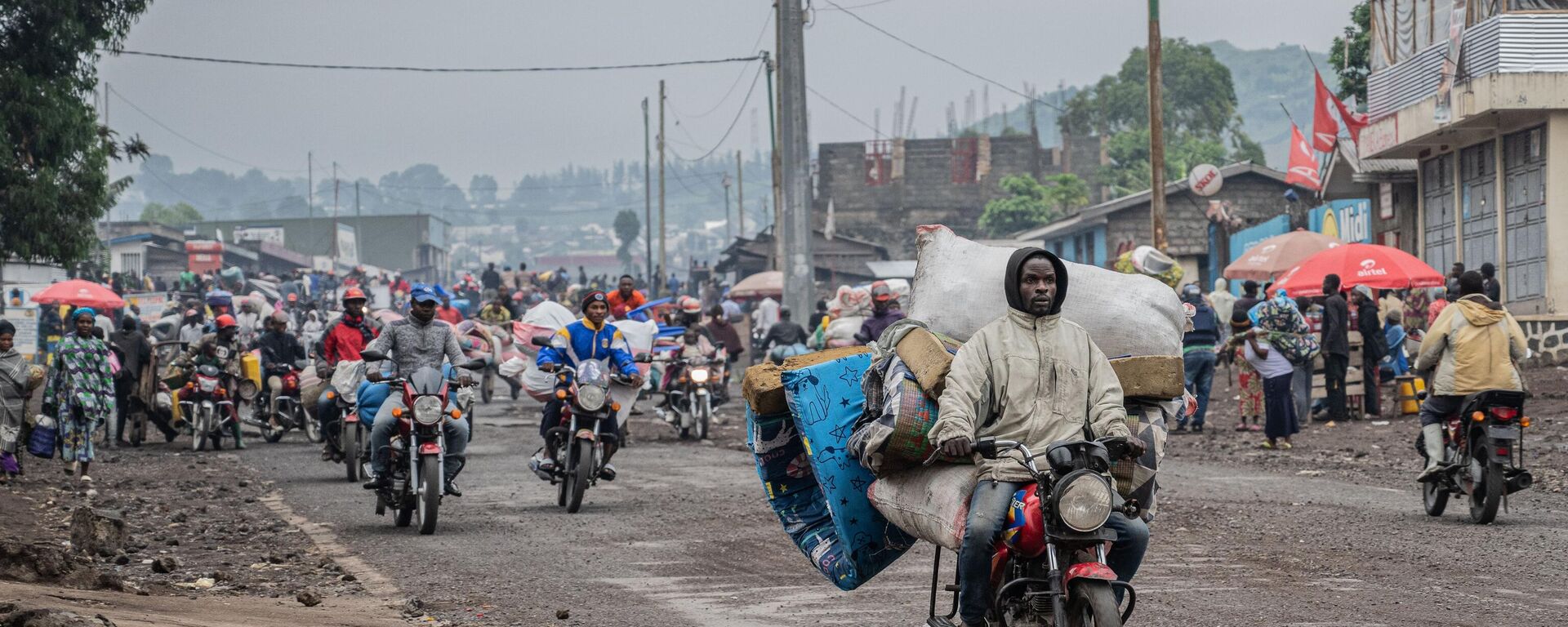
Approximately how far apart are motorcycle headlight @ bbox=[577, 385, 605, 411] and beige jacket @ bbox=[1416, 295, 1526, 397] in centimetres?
568

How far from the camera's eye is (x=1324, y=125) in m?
29.7

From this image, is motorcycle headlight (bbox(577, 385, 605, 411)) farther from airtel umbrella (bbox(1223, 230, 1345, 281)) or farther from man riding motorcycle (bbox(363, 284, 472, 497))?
airtel umbrella (bbox(1223, 230, 1345, 281))

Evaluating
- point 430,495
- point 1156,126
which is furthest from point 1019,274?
point 1156,126

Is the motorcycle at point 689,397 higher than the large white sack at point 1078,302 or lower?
lower

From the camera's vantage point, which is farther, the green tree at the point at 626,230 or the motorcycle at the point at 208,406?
the green tree at the point at 626,230

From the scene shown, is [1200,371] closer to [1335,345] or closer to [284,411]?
[1335,345]

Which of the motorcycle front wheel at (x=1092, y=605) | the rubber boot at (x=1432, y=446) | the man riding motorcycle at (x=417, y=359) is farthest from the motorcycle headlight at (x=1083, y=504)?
the man riding motorcycle at (x=417, y=359)

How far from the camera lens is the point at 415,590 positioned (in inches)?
336

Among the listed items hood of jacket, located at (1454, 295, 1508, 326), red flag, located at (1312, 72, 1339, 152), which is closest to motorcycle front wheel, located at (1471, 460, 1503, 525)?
hood of jacket, located at (1454, 295, 1508, 326)

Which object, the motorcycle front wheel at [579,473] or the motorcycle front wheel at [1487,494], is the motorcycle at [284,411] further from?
the motorcycle front wheel at [1487,494]

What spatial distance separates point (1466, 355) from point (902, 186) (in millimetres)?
63164

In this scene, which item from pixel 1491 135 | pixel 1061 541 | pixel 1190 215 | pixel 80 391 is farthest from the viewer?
pixel 1190 215

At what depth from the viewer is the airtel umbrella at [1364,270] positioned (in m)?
20.5

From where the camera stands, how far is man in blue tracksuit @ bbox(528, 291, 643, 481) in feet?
41.5
